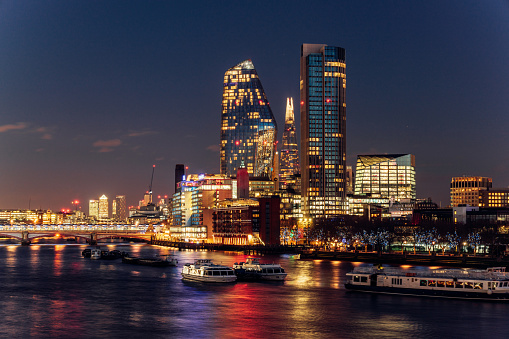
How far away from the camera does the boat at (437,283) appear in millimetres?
73625

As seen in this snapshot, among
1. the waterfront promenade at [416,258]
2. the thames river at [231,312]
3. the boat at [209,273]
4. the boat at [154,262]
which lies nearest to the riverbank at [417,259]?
the waterfront promenade at [416,258]

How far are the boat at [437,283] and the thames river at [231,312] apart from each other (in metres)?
1.86

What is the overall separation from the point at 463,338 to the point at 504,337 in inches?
124

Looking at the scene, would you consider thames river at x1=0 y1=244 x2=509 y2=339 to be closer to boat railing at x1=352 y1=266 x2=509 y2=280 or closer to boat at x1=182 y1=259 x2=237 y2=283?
boat at x1=182 y1=259 x2=237 y2=283

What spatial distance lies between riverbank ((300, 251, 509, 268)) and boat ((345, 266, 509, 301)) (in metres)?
38.1

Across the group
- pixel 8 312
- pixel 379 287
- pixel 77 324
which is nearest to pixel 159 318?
pixel 77 324

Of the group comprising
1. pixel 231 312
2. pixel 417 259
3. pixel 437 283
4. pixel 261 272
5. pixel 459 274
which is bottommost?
pixel 231 312

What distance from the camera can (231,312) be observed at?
65438 mm

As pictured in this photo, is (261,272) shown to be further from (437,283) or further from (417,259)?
(417,259)

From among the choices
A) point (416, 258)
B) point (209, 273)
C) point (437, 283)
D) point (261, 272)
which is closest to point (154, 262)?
point (209, 273)

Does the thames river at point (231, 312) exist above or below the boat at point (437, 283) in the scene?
below

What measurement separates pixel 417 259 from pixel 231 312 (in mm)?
69455

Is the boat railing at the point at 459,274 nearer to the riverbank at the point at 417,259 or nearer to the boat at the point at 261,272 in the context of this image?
the boat at the point at 261,272

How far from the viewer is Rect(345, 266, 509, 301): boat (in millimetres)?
73625
